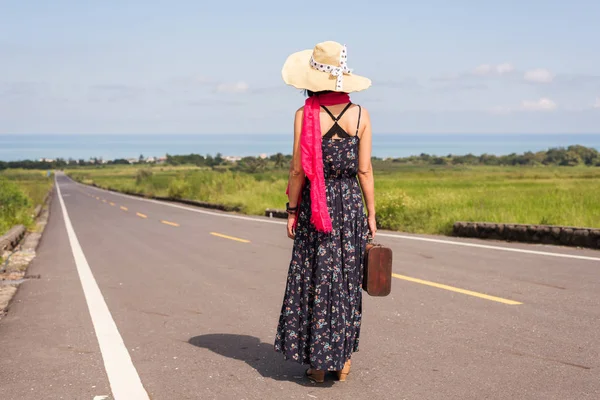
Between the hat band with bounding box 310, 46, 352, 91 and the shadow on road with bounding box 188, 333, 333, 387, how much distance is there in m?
1.99

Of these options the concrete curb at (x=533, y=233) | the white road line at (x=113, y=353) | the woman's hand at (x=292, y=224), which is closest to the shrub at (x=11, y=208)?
the concrete curb at (x=533, y=233)

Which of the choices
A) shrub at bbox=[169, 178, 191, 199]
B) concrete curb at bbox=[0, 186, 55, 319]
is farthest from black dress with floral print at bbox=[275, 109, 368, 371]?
shrub at bbox=[169, 178, 191, 199]

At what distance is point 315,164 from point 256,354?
5.76 ft

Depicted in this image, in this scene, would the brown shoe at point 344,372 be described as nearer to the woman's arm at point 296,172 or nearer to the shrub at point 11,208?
the woman's arm at point 296,172

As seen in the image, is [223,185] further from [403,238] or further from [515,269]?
[515,269]

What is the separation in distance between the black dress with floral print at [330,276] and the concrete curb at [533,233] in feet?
26.5

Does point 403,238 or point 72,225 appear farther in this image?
point 72,225

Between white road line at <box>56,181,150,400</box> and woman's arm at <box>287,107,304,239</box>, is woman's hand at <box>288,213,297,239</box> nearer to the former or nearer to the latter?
woman's arm at <box>287,107,304,239</box>

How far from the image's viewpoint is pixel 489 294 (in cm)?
763

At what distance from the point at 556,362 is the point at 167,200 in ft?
125

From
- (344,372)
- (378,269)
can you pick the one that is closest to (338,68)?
(378,269)

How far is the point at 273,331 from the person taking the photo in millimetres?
6254

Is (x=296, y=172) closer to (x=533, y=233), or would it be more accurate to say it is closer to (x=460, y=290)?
(x=460, y=290)

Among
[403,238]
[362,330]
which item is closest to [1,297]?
[362,330]
